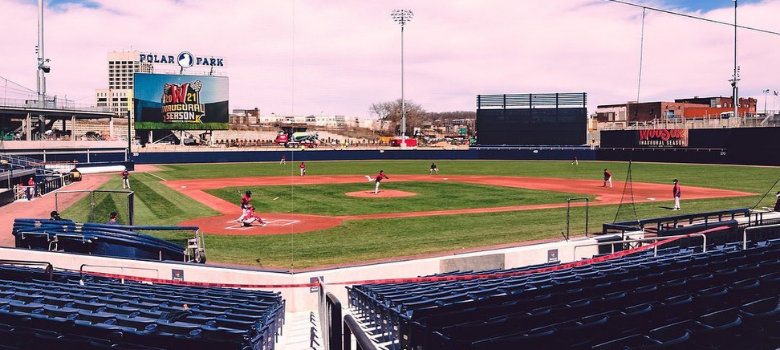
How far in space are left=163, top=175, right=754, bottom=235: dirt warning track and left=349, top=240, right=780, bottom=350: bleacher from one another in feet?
43.5

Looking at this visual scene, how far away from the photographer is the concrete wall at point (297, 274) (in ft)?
37.8

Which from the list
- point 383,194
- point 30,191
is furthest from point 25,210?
point 383,194

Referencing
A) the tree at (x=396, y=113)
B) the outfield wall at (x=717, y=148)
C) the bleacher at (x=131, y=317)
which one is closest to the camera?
the bleacher at (x=131, y=317)

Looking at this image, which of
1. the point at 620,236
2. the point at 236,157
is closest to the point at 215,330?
the point at 620,236

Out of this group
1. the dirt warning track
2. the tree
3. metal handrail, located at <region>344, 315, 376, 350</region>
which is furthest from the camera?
the tree

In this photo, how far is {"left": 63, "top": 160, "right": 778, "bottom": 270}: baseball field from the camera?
58.3 feet

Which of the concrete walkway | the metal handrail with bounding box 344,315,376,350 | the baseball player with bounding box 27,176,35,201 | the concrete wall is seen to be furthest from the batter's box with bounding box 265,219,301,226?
the metal handrail with bounding box 344,315,376,350

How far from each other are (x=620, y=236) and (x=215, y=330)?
500 inches

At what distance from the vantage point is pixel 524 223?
72.3 feet

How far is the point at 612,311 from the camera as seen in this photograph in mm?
5422

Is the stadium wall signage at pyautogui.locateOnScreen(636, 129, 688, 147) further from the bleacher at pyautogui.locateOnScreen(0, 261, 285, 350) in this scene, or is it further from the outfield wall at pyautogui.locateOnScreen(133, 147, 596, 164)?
the bleacher at pyautogui.locateOnScreen(0, 261, 285, 350)

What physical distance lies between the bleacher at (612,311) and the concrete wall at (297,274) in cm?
305

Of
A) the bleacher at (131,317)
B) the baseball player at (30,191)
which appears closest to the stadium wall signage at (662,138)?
the baseball player at (30,191)

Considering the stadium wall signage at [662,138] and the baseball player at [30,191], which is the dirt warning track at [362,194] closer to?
the baseball player at [30,191]
